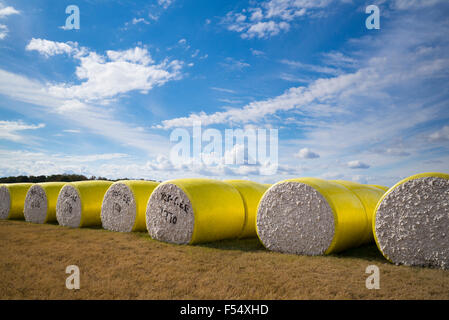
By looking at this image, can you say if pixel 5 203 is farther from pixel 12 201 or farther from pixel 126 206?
pixel 126 206

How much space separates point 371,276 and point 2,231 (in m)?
12.7

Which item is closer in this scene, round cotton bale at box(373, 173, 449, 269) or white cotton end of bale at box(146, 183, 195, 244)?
round cotton bale at box(373, 173, 449, 269)

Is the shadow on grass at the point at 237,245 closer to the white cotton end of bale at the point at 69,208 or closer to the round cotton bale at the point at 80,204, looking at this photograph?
the round cotton bale at the point at 80,204

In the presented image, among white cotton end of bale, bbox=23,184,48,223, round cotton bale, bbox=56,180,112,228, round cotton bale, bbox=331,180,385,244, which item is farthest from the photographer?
white cotton end of bale, bbox=23,184,48,223

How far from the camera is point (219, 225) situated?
31.4ft

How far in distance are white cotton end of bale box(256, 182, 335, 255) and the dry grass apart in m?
0.41

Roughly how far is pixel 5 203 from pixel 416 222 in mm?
18932

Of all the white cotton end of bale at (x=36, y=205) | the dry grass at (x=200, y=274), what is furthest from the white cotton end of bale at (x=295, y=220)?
the white cotton end of bale at (x=36, y=205)

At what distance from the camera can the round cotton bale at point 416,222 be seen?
6.79 meters

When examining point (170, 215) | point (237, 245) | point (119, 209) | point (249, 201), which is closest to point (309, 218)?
point (237, 245)

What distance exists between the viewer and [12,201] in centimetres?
1781

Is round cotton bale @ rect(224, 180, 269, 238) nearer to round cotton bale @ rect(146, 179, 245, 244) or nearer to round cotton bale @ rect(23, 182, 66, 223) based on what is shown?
round cotton bale @ rect(146, 179, 245, 244)

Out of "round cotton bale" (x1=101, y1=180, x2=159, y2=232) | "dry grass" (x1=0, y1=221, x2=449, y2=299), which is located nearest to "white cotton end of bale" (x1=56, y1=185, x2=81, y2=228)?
"round cotton bale" (x1=101, y1=180, x2=159, y2=232)

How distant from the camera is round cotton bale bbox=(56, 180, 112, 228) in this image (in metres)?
13.5
